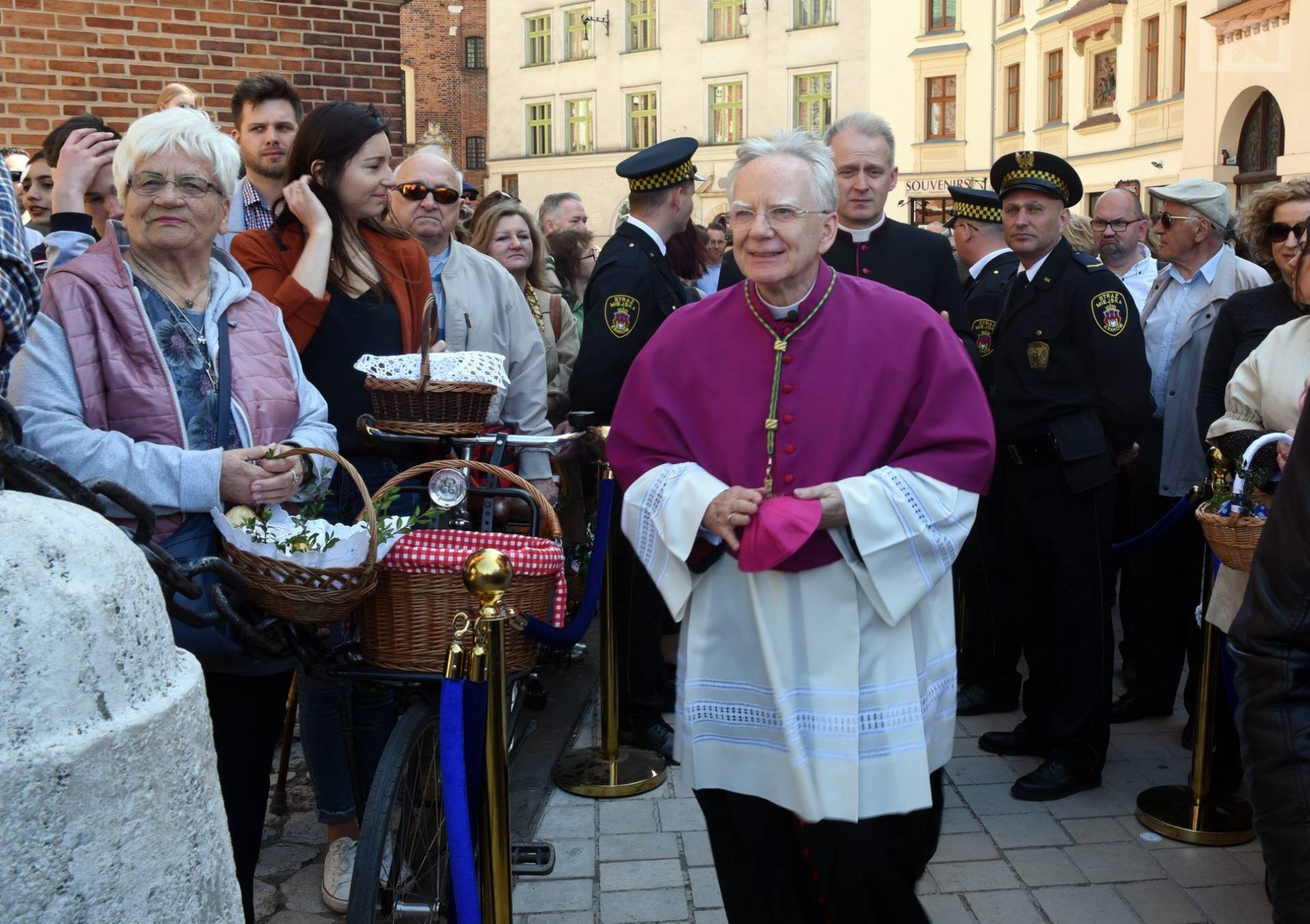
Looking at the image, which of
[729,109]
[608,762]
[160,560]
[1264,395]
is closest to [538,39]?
[729,109]

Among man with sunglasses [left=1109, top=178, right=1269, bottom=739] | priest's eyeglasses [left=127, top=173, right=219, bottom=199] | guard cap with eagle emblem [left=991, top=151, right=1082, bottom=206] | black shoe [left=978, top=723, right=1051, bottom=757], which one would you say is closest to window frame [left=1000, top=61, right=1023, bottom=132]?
man with sunglasses [left=1109, top=178, right=1269, bottom=739]

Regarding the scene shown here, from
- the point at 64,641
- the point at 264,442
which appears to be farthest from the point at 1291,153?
the point at 64,641

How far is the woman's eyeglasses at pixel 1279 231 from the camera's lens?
187 inches

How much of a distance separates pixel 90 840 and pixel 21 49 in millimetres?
6781

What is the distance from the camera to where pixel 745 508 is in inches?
116

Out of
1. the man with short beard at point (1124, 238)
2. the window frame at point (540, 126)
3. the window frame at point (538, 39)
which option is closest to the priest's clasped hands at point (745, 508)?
the man with short beard at point (1124, 238)

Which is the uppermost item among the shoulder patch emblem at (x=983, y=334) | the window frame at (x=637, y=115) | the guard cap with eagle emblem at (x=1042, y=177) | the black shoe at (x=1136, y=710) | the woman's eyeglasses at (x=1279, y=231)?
the window frame at (x=637, y=115)

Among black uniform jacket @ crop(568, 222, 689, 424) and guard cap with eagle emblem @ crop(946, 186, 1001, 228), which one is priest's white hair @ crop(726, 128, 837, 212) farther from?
guard cap with eagle emblem @ crop(946, 186, 1001, 228)

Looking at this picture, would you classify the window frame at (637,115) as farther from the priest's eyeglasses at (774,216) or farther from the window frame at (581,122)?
the priest's eyeglasses at (774,216)

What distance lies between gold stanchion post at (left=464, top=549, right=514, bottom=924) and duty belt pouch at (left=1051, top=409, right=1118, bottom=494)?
105 inches

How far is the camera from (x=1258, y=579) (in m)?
1.82

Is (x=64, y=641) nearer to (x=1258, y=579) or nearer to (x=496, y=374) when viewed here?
(x=1258, y=579)

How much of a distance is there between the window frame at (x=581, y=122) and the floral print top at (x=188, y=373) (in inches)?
1669

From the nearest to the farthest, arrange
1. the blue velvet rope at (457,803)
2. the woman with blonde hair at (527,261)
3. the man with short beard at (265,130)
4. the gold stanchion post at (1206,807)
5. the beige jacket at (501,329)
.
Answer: the blue velvet rope at (457,803), the gold stanchion post at (1206,807), the beige jacket at (501,329), the man with short beard at (265,130), the woman with blonde hair at (527,261)
